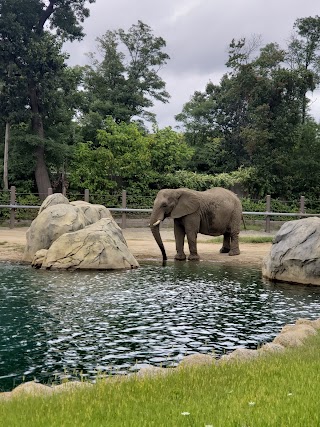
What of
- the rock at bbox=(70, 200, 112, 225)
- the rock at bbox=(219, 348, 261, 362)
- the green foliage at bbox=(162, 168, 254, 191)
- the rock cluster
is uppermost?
the green foliage at bbox=(162, 168, 254, 191)

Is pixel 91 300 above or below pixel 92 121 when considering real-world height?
below

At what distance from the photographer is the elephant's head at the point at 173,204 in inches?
642

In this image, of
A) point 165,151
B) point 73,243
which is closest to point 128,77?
point 165,151

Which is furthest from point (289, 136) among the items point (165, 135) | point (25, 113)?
point (25, 113)

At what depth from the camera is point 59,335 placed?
783 centimetres

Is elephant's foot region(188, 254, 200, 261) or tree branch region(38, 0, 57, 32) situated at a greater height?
tree branch region(38, 0, 57, 32)

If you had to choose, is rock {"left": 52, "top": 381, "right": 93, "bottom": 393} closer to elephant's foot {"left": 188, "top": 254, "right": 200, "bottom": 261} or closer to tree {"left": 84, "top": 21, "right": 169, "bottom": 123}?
elephant's foot {"left": 188, "top": 254, "right": 200, "bottom": 261}

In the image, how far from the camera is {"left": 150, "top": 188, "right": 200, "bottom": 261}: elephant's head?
16.3m

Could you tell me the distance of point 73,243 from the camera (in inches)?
569

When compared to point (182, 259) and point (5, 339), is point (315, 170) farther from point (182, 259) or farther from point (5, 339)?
point (5, 339)

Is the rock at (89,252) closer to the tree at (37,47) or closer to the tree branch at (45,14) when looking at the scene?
the tree at (37,47)

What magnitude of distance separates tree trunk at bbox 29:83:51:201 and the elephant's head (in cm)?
1240

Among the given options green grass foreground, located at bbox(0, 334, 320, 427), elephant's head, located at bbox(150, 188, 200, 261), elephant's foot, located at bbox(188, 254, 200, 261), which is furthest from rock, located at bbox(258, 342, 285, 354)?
elephant's foot, located at bbox(188, 254, 200, 261)

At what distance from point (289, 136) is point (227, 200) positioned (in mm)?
14284
